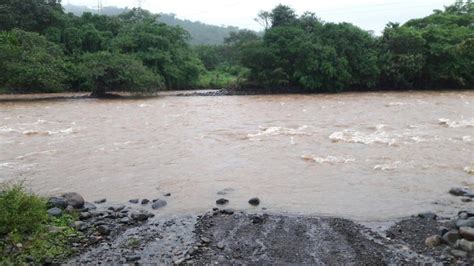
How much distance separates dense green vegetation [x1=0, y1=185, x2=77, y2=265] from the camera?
17.7 ft

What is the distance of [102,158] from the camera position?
475 inches

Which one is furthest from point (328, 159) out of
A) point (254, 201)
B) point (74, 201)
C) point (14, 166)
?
point (14, 166)

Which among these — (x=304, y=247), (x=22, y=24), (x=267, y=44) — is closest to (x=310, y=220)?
(x=304, y=247)

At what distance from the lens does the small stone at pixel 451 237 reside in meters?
5.89

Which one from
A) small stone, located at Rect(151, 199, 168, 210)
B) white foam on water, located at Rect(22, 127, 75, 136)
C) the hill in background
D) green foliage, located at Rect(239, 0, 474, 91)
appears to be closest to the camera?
small stone, located at Rect(151, 199, 168, 210)

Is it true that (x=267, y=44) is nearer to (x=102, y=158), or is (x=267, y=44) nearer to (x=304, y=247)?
(x=102, y=158)

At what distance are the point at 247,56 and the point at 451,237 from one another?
27.9m

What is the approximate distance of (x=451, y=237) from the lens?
5.93 m

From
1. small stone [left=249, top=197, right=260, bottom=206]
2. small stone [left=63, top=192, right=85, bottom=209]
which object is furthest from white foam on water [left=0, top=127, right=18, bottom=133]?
small stone [left=249, top=197, right=260, bottom=206]

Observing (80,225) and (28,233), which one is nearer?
(28,233)

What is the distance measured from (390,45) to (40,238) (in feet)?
108

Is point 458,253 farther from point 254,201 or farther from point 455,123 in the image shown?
point 455,123

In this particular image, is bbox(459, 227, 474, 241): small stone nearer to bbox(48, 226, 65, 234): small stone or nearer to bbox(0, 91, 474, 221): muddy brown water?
bbox(0, 91, 474, 221): muddy brown water

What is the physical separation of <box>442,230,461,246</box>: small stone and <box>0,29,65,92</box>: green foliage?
2761 cm
